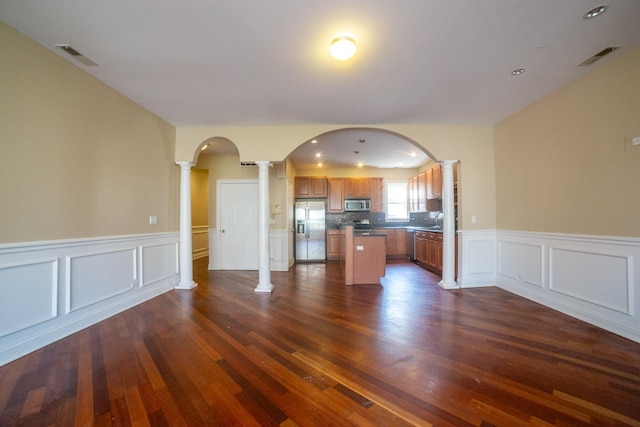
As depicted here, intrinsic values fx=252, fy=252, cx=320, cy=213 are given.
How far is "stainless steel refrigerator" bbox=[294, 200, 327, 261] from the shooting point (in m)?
6.66

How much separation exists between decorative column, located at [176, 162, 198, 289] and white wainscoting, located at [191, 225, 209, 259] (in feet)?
10.3

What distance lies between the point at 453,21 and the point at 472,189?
293 cm

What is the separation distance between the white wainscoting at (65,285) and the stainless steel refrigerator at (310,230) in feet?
11.5

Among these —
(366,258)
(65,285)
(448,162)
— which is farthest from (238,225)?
(448,162)

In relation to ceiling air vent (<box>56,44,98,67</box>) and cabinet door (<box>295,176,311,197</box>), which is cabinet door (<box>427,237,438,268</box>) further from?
ceiling air vent (<box>56,44,98,67</box>)

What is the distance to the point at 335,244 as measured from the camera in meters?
7.13

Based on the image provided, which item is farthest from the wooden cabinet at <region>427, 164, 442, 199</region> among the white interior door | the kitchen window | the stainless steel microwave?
the white interior door

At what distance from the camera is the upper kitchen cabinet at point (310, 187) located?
281 inches

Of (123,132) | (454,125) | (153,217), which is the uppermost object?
(454,125)

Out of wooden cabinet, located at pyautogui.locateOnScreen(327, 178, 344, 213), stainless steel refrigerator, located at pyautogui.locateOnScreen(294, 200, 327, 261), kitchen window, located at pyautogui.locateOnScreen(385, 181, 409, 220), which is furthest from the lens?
kitchen window, located at pyautogui.locateOnScreen(385, 181, 409, 220)

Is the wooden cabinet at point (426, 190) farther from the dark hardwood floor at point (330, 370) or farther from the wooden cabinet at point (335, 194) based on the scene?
the dark hardwood floor at point (330, 370)

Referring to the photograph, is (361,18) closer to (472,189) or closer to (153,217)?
(472,189)

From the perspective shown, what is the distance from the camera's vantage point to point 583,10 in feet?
6.31

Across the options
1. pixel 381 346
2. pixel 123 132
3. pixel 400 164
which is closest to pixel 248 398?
pixel 381 346
